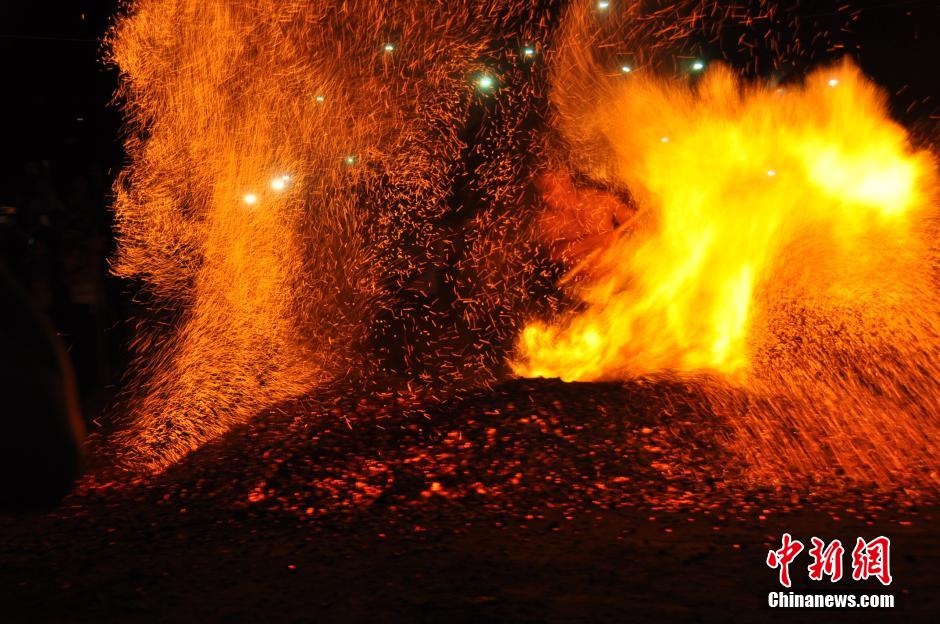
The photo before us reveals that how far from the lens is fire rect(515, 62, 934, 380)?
7.29 meters

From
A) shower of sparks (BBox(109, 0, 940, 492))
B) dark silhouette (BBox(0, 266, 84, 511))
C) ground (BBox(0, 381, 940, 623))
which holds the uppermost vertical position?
shower of sparks (BBox(109, 0, 940, 492))

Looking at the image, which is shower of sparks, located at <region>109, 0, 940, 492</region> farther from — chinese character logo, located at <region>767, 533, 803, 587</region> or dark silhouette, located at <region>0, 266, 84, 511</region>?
dark silhouette, located at <region>0, 266, 84, 511</region>

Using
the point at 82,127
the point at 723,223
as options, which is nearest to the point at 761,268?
the point at 723,223

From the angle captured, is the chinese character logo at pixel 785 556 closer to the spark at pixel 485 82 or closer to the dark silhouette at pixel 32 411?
the dark silhouette at pixel 32 411

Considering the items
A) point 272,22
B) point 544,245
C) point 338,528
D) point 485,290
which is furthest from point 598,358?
point 272,22

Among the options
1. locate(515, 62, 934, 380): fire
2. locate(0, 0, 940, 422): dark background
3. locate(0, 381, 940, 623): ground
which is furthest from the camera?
locate(0, 0, 940, 422): dark background

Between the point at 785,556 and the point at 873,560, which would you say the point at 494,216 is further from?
the point at 873,560

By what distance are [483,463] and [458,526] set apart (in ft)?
3.10

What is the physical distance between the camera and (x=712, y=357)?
707cm

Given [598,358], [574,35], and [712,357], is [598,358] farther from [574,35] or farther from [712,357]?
[574,35]

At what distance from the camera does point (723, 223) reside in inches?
311

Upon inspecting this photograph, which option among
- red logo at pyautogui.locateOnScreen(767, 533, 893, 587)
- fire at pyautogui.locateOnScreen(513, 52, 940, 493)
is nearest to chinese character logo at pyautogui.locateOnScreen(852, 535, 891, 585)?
red logo at pyautogui.locateOnScreen(767, 533, 893, 587)

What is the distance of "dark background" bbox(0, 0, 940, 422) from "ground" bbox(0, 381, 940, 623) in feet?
5.16

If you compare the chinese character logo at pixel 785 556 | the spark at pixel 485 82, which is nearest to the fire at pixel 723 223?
the spark at pixel 485 82
